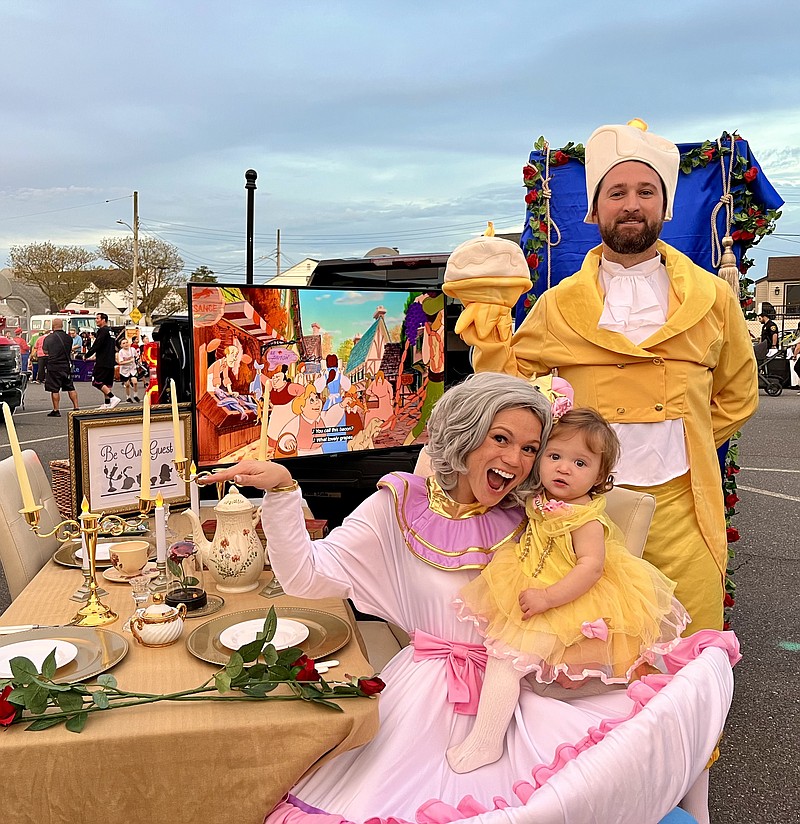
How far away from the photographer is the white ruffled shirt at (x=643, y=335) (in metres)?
2.32

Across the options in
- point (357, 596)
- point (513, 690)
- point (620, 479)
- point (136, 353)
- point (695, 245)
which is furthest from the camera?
point (136, 353)

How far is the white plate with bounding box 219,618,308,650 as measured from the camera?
1669mm

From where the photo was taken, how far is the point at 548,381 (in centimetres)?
186

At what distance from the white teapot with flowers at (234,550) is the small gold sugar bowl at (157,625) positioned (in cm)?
32

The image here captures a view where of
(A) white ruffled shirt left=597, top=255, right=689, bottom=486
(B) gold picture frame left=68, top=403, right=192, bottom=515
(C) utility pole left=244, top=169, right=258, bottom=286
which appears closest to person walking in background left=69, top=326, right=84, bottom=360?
(C) utility pole left=244, top=169, right=258, bottom=286

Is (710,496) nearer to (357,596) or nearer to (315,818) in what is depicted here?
(357,596)

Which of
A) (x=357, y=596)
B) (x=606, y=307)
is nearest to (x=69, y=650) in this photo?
(x=357, y=596)

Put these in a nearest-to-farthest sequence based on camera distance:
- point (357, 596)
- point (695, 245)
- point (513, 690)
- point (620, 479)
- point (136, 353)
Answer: point (513, 690) → point (357, 596) → point (620, 479) → point (695, 245) → point (136, 353)

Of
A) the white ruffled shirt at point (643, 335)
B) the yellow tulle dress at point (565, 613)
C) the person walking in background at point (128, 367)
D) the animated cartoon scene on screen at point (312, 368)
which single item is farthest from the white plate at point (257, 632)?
the person walking in background at point (128, 367)

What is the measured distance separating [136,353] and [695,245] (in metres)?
14.8

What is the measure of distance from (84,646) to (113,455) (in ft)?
2.86

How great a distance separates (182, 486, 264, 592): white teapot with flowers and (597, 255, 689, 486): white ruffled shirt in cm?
110

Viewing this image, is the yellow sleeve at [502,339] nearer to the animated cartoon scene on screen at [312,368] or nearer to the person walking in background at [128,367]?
the animated cartoon scene on screen at [312,368]

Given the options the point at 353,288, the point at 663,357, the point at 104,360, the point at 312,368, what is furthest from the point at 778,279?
the point at 663,357
